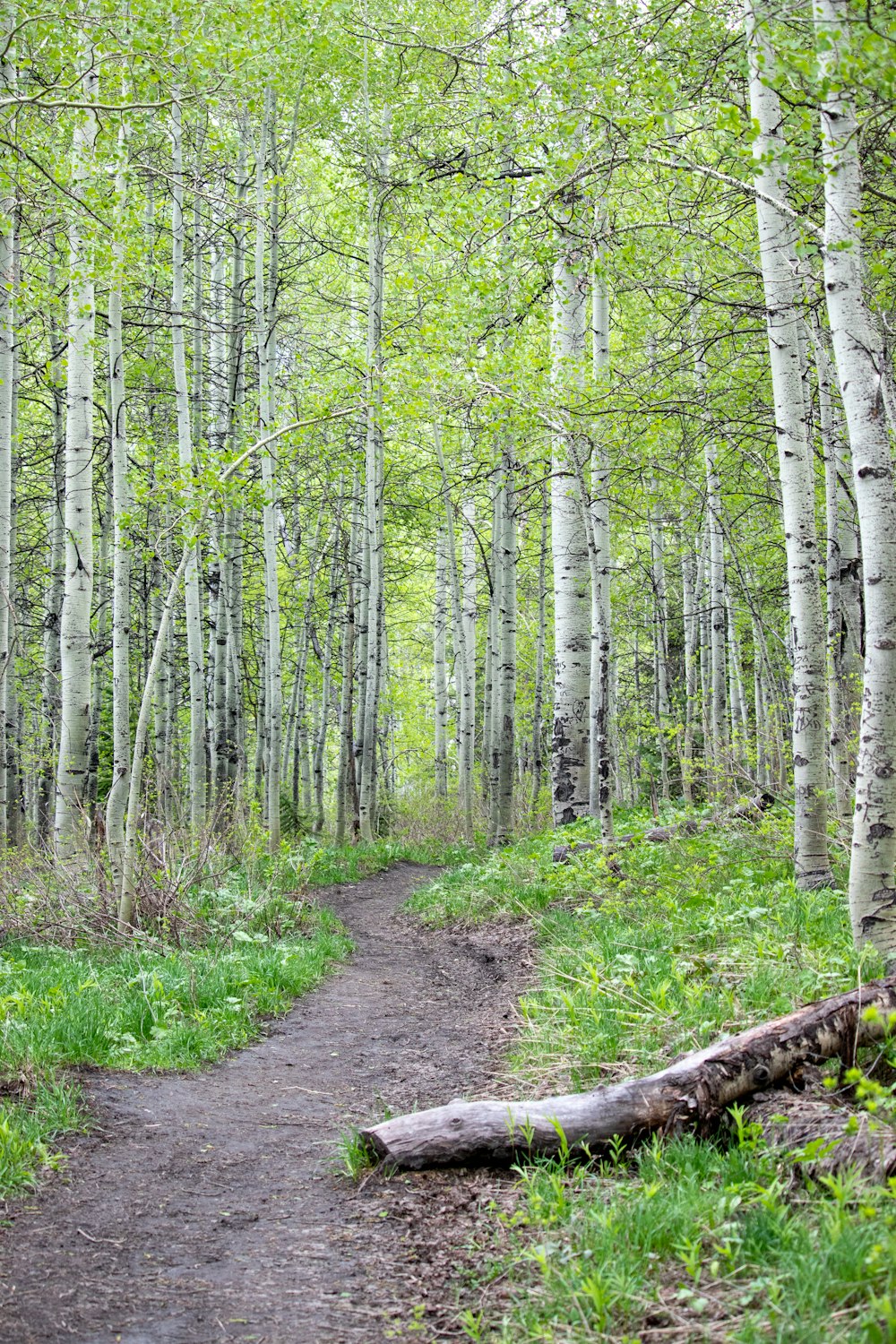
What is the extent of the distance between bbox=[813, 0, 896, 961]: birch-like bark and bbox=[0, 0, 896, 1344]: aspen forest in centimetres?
2

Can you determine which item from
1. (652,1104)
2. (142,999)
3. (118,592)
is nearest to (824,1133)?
(652,1104)

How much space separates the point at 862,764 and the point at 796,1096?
175 centimetres

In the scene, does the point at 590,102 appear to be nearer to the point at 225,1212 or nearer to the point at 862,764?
the point at 862,764

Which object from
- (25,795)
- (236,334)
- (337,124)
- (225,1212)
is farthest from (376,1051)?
(25,795)

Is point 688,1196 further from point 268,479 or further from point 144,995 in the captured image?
point 268,479

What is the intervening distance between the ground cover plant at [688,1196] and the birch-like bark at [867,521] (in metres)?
0.38

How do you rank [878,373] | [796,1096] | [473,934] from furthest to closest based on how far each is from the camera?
[473,934] < [878,373] < [796,1096]

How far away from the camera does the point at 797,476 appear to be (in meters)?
6.27

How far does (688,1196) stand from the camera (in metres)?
2.88

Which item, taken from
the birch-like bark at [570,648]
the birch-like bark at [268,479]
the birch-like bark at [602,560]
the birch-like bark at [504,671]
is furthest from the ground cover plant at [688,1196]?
the birch-like bark at [504,671]

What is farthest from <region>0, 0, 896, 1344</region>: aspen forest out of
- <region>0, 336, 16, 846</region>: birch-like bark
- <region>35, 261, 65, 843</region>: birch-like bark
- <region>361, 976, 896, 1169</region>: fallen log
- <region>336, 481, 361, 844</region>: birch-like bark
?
<region>336, 481, 361, 844</region>: birch-like bark

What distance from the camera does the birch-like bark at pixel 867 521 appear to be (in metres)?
4.35

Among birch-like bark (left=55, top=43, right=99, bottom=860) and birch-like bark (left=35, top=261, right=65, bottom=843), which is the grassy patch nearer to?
birch-like bark (left=55, top=43, right=99, bottom=860)

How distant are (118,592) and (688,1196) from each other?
7480 millimetres
